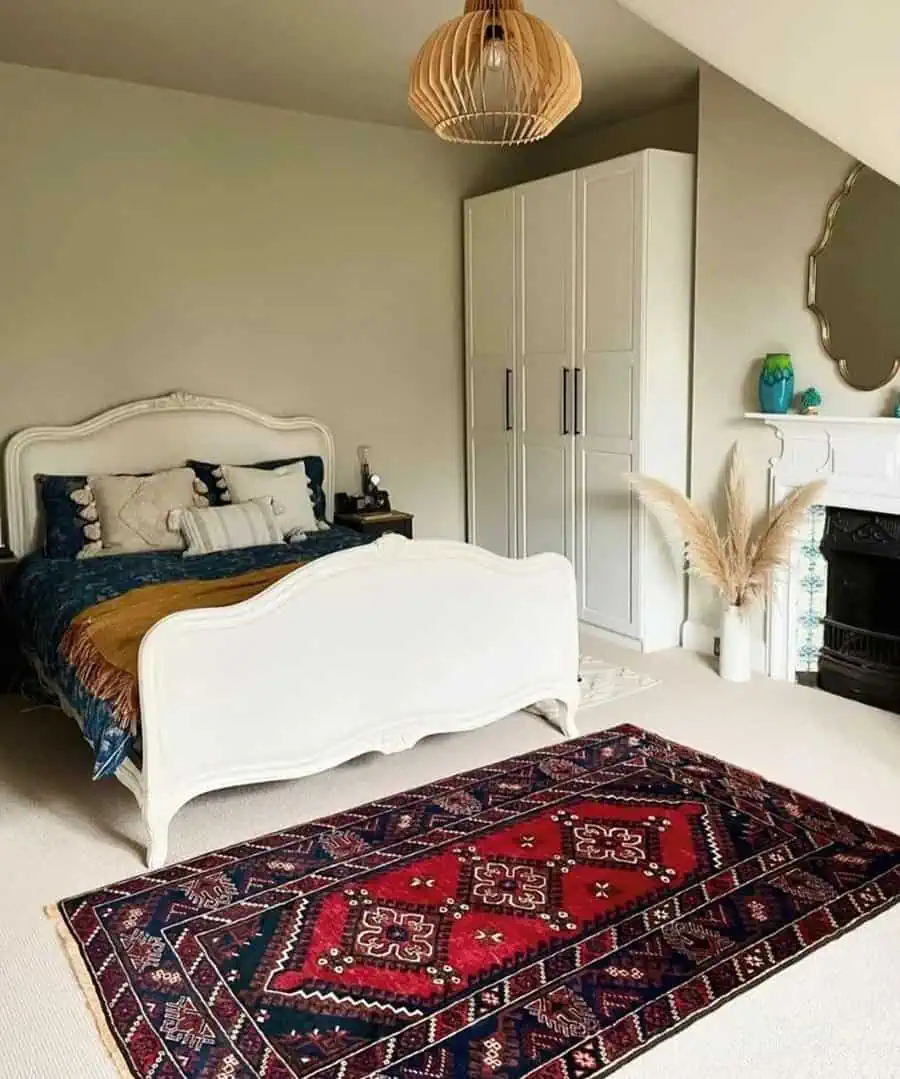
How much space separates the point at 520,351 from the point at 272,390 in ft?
4.37

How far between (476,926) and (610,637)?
2570 mm

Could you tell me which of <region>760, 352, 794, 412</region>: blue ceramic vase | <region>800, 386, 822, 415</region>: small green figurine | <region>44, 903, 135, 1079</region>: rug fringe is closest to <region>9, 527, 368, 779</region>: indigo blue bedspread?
<region>44, 903, 135, 1079</region>: rug fringe

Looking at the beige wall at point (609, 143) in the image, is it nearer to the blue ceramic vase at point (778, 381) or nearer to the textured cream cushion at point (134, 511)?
the blue ceramic vase at point (778, 381)

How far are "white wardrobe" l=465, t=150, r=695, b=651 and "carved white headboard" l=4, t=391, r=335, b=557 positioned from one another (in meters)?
1.07

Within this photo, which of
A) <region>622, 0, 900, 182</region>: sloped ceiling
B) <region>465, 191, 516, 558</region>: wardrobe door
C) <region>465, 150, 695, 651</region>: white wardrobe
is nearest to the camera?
<region>622, 0, 900, 182</region>: sloped ceiling

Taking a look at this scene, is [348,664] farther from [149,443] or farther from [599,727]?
[149,443]

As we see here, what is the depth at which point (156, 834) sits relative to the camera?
2.71m

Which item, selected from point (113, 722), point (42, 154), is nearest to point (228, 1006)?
point (113, 722)

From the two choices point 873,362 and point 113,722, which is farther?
point 873,362

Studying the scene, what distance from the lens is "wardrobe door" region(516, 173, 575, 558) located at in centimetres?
475

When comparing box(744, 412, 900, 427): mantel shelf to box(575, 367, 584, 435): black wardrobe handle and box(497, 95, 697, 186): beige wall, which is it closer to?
box(575, 367, 584, 435): black wardrobe handle

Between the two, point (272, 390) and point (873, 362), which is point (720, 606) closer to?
point (873, 362)

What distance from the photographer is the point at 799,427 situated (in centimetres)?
400

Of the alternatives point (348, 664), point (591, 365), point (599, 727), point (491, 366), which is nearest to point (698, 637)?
point (599, 727)
